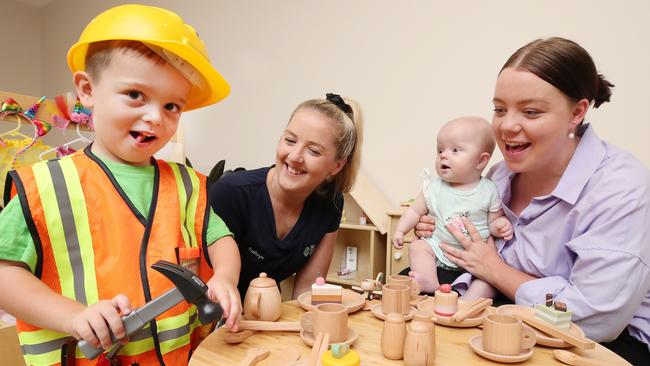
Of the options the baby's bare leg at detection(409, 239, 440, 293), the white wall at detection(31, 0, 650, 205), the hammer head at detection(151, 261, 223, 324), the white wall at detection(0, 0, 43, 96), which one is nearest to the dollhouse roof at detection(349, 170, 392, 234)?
the white wall at detection(31, 0, 650, 205)

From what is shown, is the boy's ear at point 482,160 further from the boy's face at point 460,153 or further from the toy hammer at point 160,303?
the toy hammer at point 160,303

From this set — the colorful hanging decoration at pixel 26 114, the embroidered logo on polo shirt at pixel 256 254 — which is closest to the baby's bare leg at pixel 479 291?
the embroidered logo on polo shirt at pixel 256 254

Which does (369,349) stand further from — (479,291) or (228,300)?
(479,291)

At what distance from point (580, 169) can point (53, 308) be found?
1.42m

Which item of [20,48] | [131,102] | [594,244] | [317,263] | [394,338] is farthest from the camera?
[20,48]

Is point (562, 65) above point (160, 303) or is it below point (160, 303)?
above

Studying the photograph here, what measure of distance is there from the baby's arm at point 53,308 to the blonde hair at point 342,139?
3.27 feet

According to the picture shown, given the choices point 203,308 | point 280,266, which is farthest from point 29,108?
point 203,308

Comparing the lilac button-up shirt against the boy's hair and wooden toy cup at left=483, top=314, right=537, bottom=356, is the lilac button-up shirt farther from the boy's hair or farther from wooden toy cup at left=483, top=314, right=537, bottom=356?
the boy's hair

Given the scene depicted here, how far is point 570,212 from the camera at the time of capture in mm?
1301

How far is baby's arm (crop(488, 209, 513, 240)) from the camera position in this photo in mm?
1547

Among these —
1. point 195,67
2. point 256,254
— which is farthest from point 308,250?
point 195,67

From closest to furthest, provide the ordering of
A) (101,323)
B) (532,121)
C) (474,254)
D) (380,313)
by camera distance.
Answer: (101,323)
(380,313)
(532,121)
(474,254)

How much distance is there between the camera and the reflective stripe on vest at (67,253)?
35.0 inches
